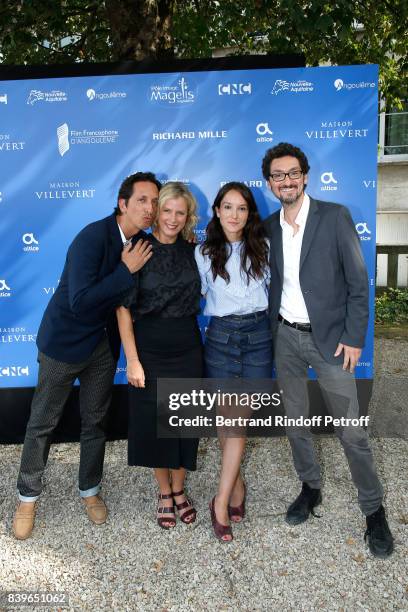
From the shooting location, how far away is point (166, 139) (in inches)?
151

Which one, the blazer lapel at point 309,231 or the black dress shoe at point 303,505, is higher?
the blazer lapel at point 309,231

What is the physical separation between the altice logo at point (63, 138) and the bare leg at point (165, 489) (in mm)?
2430

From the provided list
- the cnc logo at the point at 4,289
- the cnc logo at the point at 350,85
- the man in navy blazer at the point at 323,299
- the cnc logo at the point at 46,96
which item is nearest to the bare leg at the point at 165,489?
the man in navy blazer at the point at 323,299

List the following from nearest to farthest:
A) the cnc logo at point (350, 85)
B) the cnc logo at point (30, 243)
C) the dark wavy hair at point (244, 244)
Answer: the dark wavy hair at point (244, 244) < the cnc logo at point (350, 85) < the cnc logo at point (30, 243)

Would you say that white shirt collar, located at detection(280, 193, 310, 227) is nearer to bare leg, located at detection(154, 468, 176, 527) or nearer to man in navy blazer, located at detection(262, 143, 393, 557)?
man in navy blazer, located at detection(262, 143, 393, 557)

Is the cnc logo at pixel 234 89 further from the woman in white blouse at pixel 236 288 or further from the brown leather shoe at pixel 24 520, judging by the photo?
the brown leather shoe at pixel 24 520

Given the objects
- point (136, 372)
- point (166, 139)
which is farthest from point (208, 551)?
point (166, 139)

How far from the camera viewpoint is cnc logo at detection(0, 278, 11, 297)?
399 centimetres

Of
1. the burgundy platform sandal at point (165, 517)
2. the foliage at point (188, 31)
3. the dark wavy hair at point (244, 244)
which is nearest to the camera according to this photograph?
the dark wavy hair at point (244, 244)

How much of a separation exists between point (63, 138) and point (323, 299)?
237 cm

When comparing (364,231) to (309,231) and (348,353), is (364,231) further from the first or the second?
(348,353)

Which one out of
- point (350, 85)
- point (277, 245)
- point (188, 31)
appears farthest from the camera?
point (188, 31)

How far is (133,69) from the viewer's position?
148 inches

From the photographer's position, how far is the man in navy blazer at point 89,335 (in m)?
2.64
